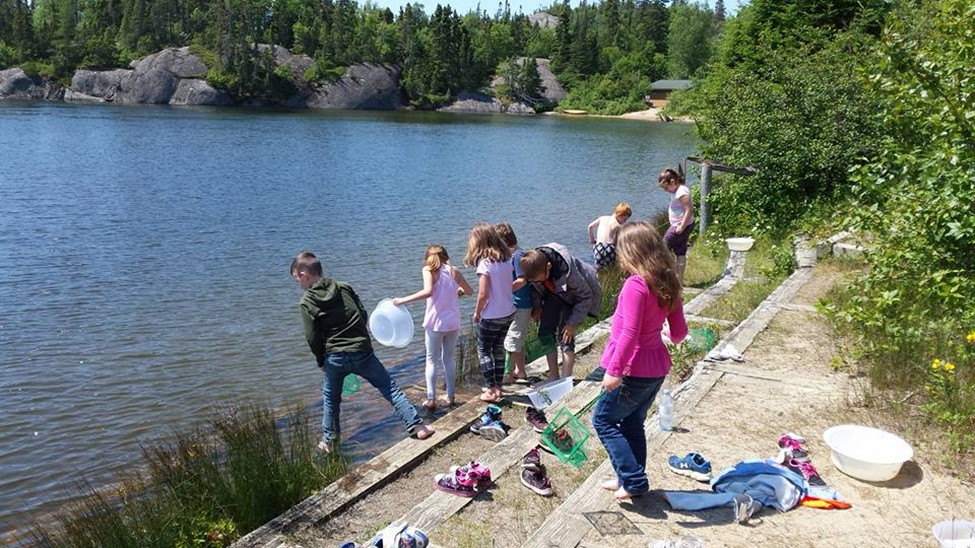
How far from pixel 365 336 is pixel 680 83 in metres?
108

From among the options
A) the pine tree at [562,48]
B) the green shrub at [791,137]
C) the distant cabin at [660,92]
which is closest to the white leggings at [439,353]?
the green shrub at [791,137]

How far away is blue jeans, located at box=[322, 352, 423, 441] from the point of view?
6.34 m

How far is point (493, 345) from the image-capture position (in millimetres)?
7328

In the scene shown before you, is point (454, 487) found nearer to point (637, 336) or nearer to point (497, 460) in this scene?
point (497, 460)

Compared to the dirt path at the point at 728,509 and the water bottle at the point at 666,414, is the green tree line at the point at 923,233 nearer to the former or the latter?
the dirt path at the point at 728,509

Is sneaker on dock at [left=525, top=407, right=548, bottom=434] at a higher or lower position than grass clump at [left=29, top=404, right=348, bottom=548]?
higher

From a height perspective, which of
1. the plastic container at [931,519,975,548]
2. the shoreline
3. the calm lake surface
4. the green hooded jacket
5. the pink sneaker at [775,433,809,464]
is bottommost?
the calm lake surface

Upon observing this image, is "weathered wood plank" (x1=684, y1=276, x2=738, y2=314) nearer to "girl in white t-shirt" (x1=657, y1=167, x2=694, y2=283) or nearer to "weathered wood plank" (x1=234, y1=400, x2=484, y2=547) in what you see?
"girl in white t-shirt" (x1=657, y1=167, x2=694, y2=283)

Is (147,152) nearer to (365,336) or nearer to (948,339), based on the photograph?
(365,336)

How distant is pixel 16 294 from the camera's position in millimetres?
12555

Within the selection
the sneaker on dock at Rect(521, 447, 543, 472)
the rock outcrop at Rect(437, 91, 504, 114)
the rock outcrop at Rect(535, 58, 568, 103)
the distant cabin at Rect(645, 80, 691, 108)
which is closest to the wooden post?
the sneaker on dock at Rect(521, 447, 543, 472)

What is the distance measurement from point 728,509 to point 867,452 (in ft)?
4.33

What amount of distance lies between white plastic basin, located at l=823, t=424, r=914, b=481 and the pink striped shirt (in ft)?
5.46

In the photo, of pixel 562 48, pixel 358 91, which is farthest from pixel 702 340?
pixel 562 48
